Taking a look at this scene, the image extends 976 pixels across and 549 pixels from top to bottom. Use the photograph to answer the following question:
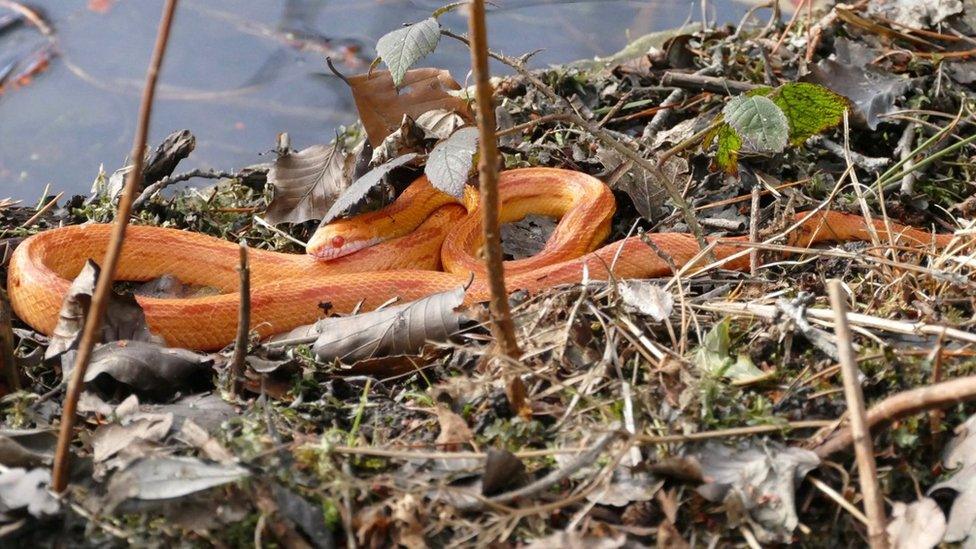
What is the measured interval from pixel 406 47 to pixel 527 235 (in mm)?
1511

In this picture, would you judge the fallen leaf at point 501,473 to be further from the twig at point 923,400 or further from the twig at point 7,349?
the twig at point 7,349

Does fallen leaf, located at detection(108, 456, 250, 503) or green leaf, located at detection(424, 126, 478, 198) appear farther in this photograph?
green leaf, located at detection(424, 126, 478, 198)

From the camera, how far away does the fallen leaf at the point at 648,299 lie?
3.44 metres

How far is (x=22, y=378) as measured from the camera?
3.60m

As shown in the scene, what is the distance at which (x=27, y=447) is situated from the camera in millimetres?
2963

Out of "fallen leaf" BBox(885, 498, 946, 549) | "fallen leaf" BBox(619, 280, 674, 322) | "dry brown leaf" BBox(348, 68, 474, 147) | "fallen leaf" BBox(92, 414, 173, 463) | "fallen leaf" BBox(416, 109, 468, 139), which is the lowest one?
"fallen leaf" BBox(885, 498, 946, 549)

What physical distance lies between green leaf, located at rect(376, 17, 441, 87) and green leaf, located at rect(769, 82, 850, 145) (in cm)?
144

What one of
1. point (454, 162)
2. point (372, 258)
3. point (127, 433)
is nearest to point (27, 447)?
point (127, 433)

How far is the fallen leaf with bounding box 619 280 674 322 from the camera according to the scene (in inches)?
135

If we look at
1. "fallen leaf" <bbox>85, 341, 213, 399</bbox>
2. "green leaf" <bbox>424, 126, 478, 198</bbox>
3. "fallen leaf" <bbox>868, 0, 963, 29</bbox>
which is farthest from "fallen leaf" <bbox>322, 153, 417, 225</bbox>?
"fallen leaf" <bbox>868, 0, 963, 29</bbox>

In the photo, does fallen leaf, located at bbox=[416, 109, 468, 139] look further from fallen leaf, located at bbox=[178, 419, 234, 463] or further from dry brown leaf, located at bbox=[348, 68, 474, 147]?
fallen leaf, located at bbox=[178, 419, 234, 463]

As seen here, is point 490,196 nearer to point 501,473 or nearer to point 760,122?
point 501,473

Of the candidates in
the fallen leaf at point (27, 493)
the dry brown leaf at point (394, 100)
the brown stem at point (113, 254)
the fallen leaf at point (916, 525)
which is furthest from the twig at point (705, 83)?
the fallen leaf at point (27, 493)

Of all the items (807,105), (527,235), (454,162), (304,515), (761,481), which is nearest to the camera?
(304,515)
